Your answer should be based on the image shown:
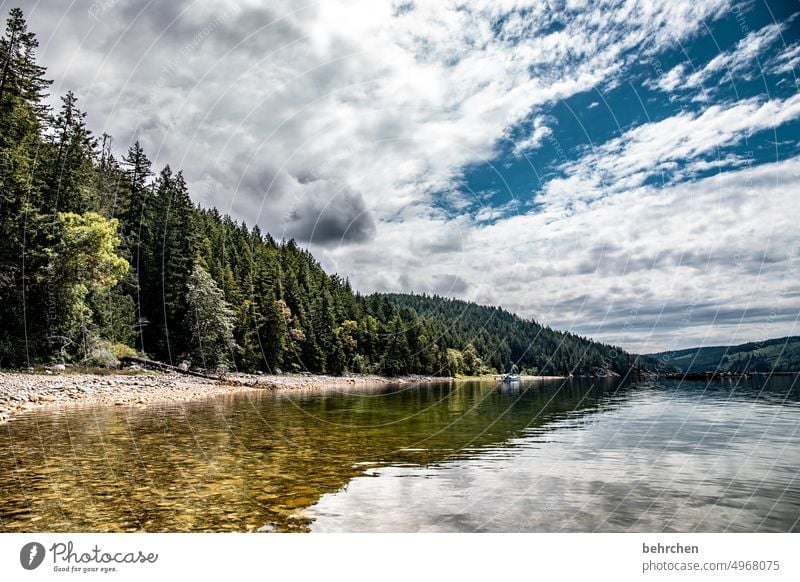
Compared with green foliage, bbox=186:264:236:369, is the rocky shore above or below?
below

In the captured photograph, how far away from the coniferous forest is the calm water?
19932 millimetres

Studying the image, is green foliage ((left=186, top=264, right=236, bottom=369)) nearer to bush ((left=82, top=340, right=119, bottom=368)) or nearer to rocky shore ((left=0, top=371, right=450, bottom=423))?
rocky shore ((left=0, top=371, right=450, bottom=423))

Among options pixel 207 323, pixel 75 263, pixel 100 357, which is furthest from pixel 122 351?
pixel 75 263

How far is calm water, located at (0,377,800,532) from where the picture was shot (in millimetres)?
7422

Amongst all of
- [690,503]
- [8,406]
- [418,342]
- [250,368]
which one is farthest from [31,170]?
[418,342]

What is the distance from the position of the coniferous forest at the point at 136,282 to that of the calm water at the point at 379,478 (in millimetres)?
19932

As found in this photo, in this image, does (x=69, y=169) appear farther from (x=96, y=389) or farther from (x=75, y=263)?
(x=96, y=389)

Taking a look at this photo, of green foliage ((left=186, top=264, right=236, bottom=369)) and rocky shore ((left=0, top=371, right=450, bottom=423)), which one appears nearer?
rocky shore ((left=0, top=371, right=450, bottom=423))

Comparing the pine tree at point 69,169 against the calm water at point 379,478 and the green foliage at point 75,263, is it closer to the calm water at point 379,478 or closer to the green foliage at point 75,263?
the green foliage at point 75,263

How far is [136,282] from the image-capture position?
51.4 meters

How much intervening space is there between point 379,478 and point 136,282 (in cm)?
4911

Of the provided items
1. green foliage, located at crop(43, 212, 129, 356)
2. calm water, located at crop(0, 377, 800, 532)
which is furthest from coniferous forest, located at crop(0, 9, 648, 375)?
calm water, located at crop(0, 377, 800, 532)

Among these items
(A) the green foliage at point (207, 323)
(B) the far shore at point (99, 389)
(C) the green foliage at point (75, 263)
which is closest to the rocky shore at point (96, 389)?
(B) the far shore at point (99, 389)

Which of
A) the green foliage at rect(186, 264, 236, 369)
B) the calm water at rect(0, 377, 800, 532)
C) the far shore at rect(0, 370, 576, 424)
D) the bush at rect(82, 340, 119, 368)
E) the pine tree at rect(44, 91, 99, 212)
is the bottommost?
the calm water at rect(0, 377, 800, 532)
